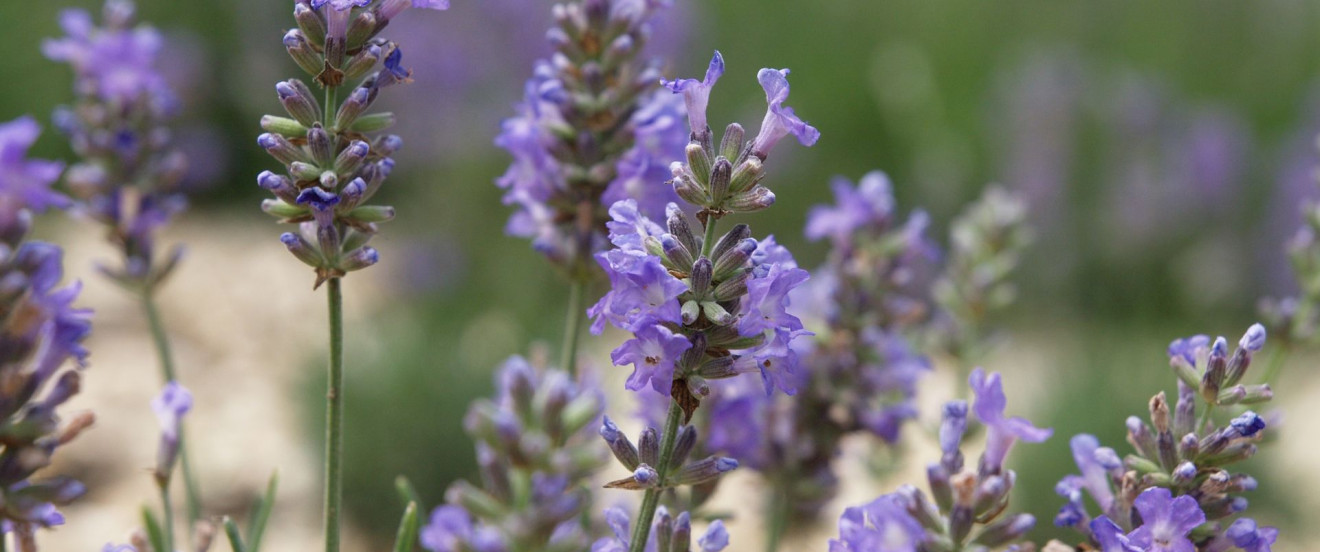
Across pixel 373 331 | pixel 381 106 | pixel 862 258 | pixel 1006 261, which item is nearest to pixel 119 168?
pixel 862 258

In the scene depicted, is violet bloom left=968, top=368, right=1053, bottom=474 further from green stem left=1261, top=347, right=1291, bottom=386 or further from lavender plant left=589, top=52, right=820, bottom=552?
green stem left=1261, top=347, right=1291, bottom=386

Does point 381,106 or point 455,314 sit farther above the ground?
point 381,106

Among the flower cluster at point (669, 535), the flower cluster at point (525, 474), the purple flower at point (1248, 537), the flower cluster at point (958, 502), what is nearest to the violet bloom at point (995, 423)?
the flower cluster at point (958, 502)

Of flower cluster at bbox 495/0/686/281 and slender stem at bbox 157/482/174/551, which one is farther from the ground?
flower cluster at bbox 495/0/686/281

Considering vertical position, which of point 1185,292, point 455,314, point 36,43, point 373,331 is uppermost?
point 36,43

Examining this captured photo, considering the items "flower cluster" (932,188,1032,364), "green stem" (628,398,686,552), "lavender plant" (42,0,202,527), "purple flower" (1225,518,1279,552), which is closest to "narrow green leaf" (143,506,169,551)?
"lavender plant" (42,0,202,527)

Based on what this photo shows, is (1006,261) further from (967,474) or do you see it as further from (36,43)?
(36,43)
